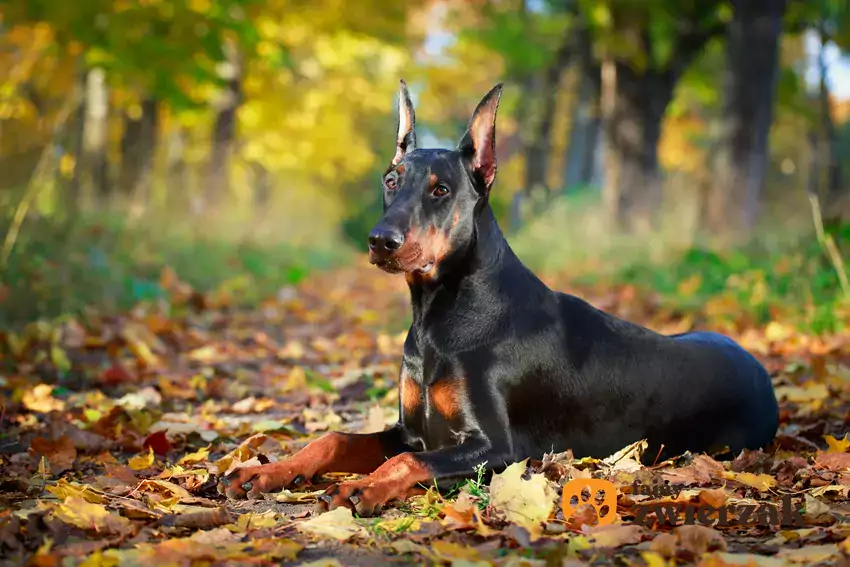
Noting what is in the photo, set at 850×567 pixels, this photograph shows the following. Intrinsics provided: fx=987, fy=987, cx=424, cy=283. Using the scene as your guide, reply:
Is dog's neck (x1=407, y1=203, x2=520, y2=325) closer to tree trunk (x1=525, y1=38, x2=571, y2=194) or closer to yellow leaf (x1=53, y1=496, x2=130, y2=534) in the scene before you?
yellow leaf (x1=53, y1=496, x2=130, y2=534)

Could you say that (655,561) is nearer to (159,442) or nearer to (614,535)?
(614,535)

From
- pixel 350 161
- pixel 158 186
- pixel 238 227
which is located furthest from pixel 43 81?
pixel 350 161

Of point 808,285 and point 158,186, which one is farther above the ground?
point 158,186

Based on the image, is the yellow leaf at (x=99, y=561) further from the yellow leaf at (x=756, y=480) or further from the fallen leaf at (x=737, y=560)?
the yellow leaf at (x=756, y=480)

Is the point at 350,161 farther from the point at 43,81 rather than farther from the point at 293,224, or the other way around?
the point at 43,81

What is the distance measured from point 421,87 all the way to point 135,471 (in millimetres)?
27342

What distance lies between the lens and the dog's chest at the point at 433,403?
404cm

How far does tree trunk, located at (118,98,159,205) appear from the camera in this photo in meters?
16.5

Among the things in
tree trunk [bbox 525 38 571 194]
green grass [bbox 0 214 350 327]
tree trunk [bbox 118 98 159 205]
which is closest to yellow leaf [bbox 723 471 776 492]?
green grass [bbox 0 214 350 327]

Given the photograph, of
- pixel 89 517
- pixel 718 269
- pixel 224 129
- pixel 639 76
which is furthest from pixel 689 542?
pixel 224 129

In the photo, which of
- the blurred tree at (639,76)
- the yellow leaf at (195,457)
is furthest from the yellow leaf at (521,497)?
the blurred tree at (639,76)

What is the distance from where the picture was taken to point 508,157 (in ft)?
125

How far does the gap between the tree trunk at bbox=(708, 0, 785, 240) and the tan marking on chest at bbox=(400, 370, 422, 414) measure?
1109 cm

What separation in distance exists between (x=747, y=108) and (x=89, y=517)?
43.7 feet
